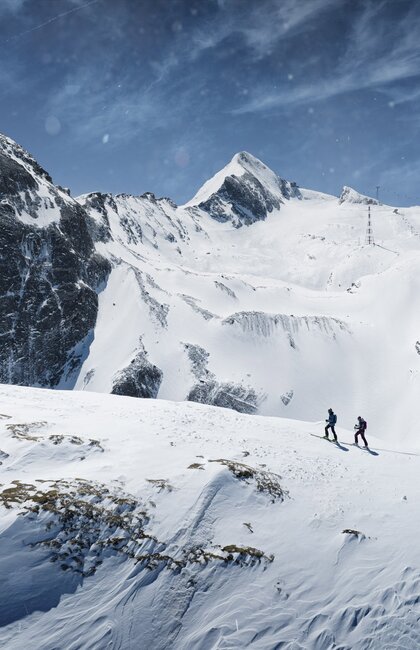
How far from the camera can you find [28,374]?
244 feet

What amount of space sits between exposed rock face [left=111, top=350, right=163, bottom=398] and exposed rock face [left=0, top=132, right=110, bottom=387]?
37.6 ft

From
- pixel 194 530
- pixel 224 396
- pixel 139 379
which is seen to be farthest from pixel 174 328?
pixel 194 530

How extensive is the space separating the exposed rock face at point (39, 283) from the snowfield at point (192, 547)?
61498 mm

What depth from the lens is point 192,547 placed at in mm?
12453

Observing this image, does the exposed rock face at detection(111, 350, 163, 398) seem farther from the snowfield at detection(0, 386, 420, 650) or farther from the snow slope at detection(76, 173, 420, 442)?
the snowfield at detection(0, 386, 420, 650)

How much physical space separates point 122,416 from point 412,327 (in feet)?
287

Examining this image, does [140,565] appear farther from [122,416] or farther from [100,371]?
[100,371]

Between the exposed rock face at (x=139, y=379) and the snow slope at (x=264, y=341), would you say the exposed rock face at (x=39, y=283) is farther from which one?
the exposed rock face at (x=139, y=379)

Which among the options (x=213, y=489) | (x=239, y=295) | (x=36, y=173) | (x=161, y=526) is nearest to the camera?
(x=161, y=526)

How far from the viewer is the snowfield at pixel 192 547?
10.4 meters

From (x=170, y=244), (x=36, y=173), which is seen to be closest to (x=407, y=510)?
(x=36, y=173)

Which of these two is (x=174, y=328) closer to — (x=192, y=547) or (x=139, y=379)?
(x=139, y=379)

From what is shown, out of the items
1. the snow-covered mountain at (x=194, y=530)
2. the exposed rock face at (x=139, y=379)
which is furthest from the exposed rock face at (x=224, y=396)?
the snow-covered mountain at (x=194, y=530)

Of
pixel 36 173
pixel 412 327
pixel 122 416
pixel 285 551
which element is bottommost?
pixel 285 551
